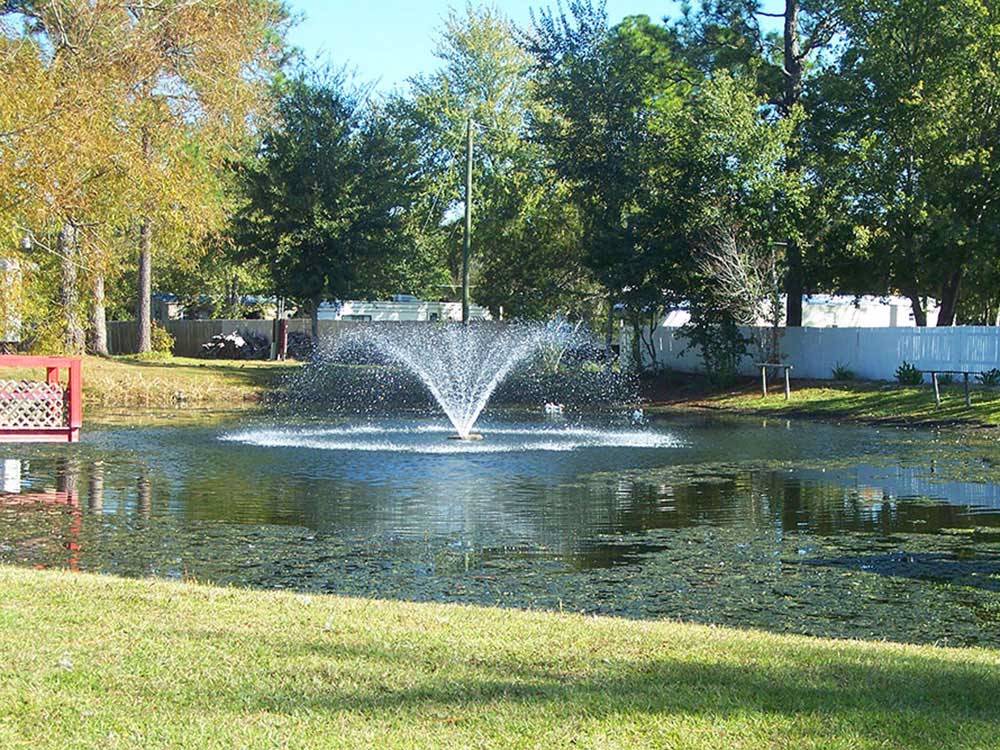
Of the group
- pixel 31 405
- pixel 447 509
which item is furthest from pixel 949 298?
pixel 31 405

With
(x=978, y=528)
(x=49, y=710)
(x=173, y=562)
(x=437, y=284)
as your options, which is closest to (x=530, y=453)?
(x=978, y=528)

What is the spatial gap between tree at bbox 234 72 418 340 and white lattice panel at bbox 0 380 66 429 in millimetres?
26510

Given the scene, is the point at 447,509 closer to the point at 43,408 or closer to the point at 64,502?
the point at 64,502

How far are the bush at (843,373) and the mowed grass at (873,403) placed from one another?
1254 mm

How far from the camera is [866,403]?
35.0 metres

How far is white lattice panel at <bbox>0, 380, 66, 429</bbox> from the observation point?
21719mm

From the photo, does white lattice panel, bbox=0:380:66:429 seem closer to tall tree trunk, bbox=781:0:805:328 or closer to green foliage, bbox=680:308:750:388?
green foliage, bbox=680:308:750:388

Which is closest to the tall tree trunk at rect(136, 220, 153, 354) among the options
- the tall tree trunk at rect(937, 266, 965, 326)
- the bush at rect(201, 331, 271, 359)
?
the bush at rect(201, 331, 271, 359)

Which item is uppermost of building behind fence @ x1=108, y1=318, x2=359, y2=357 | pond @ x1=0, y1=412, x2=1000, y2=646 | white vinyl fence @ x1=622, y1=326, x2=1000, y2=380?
building behind fence @ x1=108, y1=318, x2=359, y2=357

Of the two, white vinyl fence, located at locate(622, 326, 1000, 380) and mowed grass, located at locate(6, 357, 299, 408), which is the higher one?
white vinyl fence, located at locate(622, 326, 1000, 380)

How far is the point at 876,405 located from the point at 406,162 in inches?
941

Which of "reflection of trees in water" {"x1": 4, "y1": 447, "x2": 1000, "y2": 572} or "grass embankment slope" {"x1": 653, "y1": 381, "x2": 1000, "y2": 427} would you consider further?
"grass embankment slope" {"x1": 653, "y1": 381, "x2": 1000, "y2": 427}

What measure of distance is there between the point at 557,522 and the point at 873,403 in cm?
2074

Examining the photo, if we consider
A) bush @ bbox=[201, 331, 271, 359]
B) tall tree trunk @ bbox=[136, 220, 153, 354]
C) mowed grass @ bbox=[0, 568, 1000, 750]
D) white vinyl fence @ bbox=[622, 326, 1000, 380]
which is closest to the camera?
mowed grass @ bbox=[0, 568, 1000, 750]
